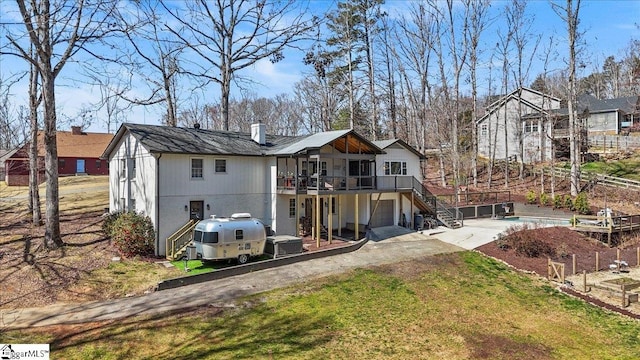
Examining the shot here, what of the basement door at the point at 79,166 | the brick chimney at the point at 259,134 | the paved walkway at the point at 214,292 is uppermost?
the brick chimney at the point at 259,134

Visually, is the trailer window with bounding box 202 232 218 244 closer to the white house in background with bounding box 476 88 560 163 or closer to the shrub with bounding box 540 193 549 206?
the shrub with bounding box 540 193 549 206

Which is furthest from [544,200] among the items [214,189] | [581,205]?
[214,189]

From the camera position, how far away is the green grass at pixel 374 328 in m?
9.80

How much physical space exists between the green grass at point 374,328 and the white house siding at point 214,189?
7.47 meters

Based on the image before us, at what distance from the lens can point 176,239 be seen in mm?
17375

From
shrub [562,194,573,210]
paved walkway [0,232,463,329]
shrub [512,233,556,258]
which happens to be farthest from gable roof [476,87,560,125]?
paved walkway [0,232,463,329]

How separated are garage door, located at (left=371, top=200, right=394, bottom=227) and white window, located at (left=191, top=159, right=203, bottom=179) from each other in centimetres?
1112

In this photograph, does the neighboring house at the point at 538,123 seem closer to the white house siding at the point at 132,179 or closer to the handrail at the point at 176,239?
the handrail at the point at 176,239

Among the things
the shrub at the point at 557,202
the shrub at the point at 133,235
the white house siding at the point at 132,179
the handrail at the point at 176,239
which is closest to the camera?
the shrub at the point at 133,235

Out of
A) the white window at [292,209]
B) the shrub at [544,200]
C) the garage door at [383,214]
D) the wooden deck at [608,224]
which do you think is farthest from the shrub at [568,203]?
the white window at [292,209]

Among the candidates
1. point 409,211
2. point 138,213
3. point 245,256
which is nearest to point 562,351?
point 245,256

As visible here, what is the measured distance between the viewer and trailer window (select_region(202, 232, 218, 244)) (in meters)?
15.6

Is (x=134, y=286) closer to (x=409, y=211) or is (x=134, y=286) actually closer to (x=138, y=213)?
(x=138, y=213)

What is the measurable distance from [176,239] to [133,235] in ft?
5.97
